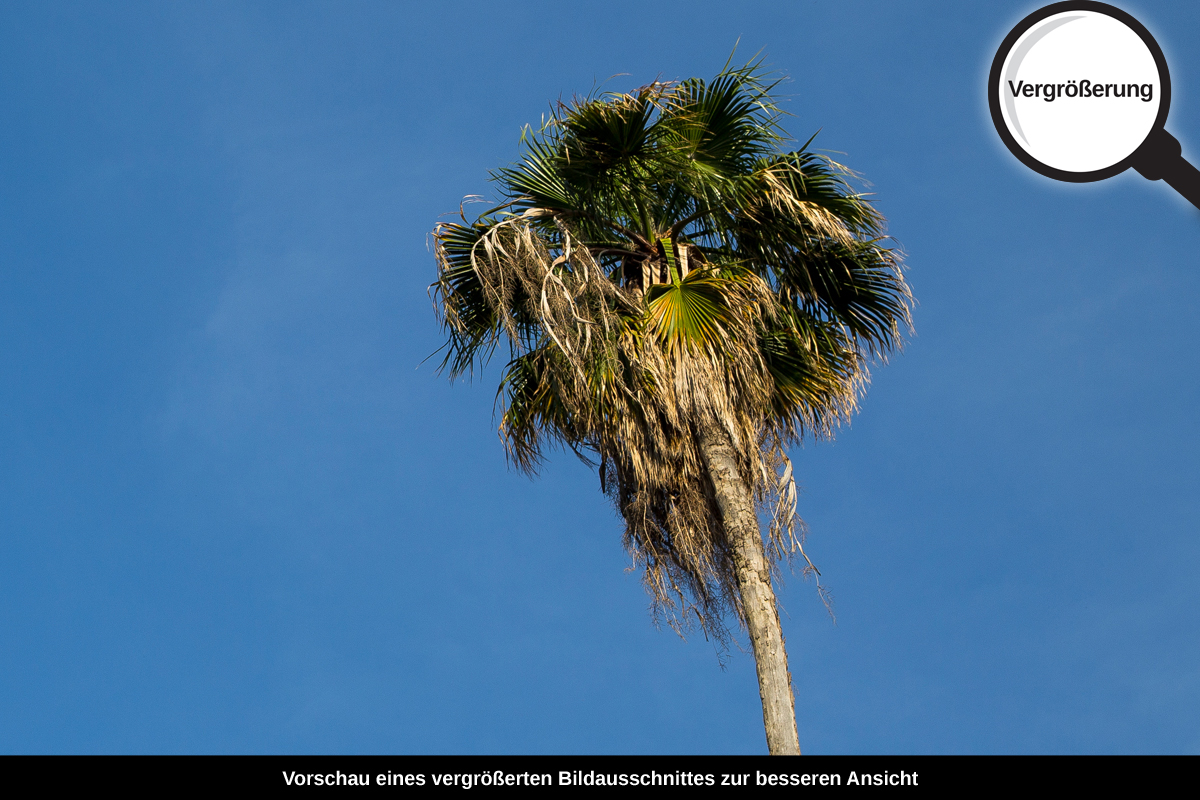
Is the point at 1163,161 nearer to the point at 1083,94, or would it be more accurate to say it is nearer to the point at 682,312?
the point at 1083,94

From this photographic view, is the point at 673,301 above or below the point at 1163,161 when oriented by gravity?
above

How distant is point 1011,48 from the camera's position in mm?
2041

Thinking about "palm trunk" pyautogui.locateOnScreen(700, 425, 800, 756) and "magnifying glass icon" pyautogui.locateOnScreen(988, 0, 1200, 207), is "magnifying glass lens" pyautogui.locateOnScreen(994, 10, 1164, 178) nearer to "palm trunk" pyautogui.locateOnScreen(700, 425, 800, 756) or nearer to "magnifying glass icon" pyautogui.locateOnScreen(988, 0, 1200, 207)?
"magnifying glass icon" pyautogui.locateOnScreen(988, 0, 1200, 207)

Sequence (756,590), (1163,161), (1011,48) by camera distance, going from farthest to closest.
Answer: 1. (756,590)
2. (1011,48)
3. (1163,161)

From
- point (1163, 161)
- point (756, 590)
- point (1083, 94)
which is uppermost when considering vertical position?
point (756, 590)

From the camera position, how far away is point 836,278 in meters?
10.9

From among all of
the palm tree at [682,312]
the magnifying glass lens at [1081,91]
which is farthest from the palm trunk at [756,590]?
the magnifying glass lens at [1081,91]

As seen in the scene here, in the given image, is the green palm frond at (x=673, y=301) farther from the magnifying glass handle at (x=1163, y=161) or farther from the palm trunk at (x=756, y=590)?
the magnifying glass handle at (x=1163, y=161)

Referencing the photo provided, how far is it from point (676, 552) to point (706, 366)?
175cm

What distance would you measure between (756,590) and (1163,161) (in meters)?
7.41

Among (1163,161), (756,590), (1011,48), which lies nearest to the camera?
(1163,161)

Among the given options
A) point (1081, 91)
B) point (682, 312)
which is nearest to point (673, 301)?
point (682, 312)
